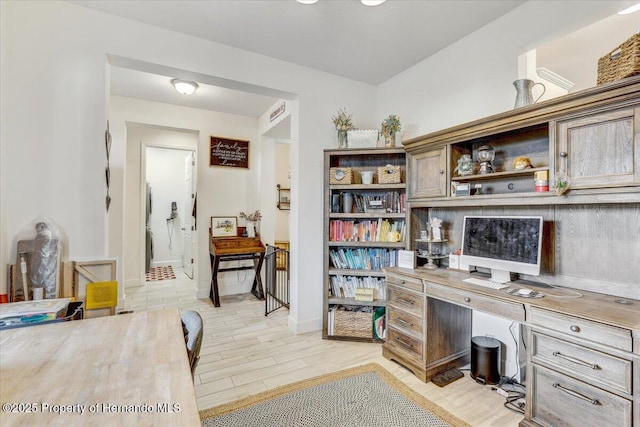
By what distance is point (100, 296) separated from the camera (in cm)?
211

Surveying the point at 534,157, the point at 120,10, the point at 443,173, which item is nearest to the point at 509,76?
the point at 534,157

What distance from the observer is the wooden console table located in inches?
164

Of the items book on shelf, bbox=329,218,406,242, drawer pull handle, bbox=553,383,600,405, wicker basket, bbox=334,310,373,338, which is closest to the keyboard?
drawer pull handle, bbox=553,383,600,405

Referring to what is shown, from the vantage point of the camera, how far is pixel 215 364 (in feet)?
8.46

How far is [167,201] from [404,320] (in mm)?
6713

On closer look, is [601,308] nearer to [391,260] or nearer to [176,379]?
[391,260]

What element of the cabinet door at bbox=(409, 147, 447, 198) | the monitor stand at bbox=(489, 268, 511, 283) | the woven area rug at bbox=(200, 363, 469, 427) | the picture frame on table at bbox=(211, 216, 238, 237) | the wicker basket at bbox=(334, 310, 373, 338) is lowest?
the woven area rug at bbox=(200, 363, 469, 427)

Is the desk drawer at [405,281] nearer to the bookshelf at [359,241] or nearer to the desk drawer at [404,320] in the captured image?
the desk drawer at [404,320]

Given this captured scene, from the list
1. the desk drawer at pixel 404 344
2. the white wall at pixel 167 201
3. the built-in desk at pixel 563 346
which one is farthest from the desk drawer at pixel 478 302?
the white wall at pixel 167 201

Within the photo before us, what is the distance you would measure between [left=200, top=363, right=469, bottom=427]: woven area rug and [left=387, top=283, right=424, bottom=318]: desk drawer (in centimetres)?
56

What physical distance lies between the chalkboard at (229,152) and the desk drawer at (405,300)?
10.7 ft

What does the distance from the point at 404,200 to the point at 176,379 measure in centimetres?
257

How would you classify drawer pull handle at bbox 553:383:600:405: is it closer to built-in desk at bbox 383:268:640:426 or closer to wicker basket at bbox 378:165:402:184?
built-in desk at bbox 383:268:640:426

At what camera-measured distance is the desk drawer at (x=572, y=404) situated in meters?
1.39
